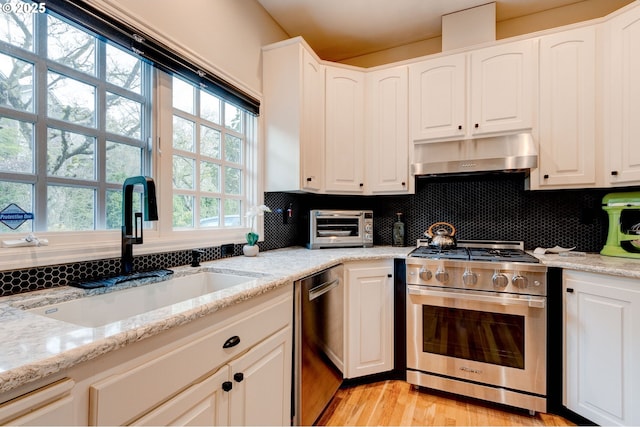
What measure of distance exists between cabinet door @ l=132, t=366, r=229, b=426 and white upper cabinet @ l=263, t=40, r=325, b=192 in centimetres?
148

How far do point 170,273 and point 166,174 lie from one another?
544mm

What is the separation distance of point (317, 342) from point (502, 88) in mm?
2175

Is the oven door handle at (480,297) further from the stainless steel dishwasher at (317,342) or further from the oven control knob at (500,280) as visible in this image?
the stainless steel dishwasher at (317,342)

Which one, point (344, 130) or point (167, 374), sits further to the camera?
point (344, 130)

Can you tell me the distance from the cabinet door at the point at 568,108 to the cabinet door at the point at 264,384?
2.06 m

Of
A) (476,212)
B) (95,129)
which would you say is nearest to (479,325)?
(476,212)

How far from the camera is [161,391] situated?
82 cm

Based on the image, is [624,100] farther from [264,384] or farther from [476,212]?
[264,384]

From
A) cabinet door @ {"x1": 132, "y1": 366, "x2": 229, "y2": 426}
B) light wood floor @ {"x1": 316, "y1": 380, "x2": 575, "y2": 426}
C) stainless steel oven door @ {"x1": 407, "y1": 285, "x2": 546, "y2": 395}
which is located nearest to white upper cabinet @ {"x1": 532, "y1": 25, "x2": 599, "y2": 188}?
stainless steel oven door @ {"x1": 407, "y1": 285, "x2": 546, "y2": 395}

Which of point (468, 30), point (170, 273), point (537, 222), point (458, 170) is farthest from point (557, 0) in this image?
point (170, 273)

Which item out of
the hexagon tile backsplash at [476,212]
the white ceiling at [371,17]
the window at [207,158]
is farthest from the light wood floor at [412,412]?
the white ceiling at [371,17]

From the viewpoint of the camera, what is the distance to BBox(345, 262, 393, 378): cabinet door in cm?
208

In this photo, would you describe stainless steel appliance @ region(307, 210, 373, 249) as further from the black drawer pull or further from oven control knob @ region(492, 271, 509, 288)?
the black drawer pull

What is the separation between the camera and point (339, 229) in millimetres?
2555
